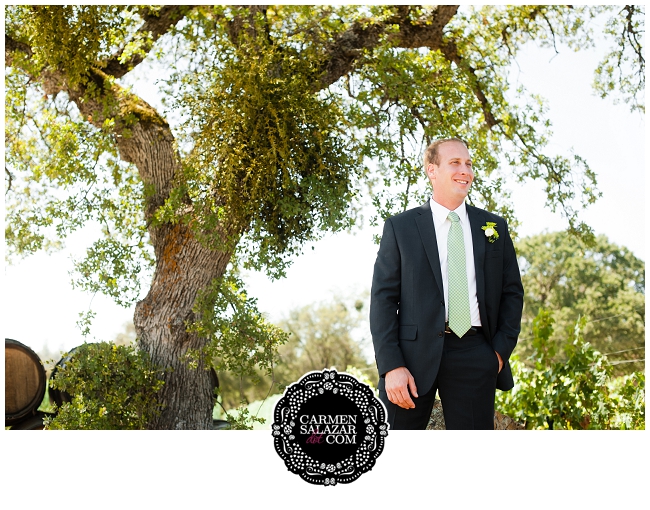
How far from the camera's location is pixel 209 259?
14.7 feet

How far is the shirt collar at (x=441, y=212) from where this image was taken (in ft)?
9.25

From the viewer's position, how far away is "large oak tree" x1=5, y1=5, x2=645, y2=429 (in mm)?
4035

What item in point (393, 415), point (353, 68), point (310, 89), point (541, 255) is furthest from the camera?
point (541, 255)

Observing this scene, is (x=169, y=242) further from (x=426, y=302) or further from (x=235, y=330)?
(x=426, y=302)

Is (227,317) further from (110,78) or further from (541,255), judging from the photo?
(541,255)

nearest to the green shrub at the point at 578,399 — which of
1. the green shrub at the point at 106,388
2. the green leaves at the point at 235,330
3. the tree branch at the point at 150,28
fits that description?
the green leaves at the point at 235,330

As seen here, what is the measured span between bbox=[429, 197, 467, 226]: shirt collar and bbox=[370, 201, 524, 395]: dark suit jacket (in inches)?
1.2

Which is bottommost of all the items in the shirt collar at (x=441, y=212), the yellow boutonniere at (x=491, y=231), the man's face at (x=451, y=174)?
the yellow boutonniere at (x=491, y=231)

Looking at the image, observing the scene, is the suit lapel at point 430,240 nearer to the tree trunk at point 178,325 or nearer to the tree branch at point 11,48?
the tree trunk at point 178,325

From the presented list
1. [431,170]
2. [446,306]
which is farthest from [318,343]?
[446,306]

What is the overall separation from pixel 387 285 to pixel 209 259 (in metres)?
2.12

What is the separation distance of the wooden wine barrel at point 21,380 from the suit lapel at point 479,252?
3043 millimetres

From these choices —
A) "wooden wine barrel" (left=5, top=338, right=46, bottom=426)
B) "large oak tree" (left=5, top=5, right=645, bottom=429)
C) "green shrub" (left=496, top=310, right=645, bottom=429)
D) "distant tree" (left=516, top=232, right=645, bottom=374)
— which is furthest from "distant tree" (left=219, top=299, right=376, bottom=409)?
"wooden wine barrel" (left=5, top=338, right=46, bottom=426)
